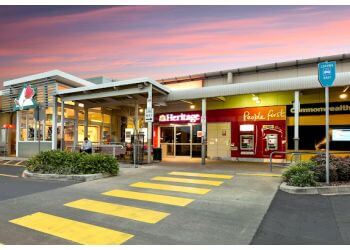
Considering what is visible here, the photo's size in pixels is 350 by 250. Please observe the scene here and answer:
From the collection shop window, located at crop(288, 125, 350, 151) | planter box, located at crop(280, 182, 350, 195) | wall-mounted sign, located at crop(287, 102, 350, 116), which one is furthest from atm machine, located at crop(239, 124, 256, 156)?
planter box, located at crop(280, 182, 350, 195)

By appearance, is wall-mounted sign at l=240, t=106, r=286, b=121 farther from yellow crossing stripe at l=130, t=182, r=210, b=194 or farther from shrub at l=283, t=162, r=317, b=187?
yellow crossing stripe at l=130, t=182, r=210, b=194

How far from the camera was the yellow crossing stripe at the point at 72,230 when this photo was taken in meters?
4.66

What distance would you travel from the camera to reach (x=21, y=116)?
69.8 feet

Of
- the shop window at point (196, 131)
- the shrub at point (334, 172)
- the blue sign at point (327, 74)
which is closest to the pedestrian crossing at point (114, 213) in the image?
the shrub at point (334, 172)

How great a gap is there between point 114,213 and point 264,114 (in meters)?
13.0

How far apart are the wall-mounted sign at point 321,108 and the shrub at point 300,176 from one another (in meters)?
7.54

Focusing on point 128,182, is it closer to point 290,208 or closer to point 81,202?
point 81,202

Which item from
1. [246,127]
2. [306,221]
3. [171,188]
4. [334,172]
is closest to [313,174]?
[334,172]

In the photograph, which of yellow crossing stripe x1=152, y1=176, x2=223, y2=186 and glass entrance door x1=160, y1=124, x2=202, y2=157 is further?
glass entrance door x1=160, y1=124, x2=202, y2=157

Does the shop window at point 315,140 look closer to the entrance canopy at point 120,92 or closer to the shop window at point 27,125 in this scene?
the entrance canopy at point 120,92

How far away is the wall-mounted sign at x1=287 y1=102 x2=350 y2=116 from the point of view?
49.1 ft

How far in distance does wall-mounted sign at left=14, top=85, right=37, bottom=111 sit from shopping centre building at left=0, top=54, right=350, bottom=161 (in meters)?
0.07

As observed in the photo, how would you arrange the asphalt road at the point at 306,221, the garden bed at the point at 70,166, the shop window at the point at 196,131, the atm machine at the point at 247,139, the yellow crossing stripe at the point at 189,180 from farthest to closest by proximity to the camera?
the shop window at the point at 196,131 → the atm machine at the point at 247,139 → the garden bed at the point at 70,166 → the yellow crossing stripe at the point at 189,180 → the asphalt road at the point at 306,221

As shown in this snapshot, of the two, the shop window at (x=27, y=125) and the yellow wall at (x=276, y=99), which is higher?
the yellow wall at (x=276, y=99)
